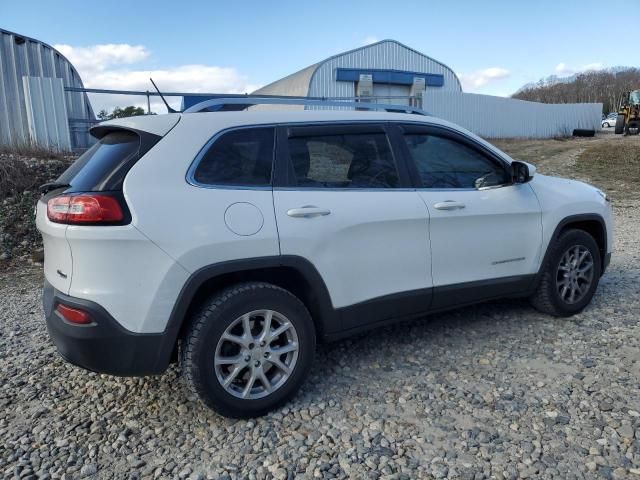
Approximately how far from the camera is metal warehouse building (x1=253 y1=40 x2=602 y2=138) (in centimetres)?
2711

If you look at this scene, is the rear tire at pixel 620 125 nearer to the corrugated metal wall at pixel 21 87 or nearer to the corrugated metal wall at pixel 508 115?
the corrugated metal wall at pixel 508 115

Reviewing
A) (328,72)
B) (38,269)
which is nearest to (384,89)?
(328,72)

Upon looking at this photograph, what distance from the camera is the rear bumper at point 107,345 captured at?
2709mm

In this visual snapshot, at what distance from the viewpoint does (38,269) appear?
22.8ft

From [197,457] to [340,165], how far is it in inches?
76.8

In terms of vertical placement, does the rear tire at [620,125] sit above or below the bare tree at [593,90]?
below

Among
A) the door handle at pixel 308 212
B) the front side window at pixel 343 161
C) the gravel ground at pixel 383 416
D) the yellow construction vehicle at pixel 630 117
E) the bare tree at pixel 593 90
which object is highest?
the bare tree at pixel 593 90

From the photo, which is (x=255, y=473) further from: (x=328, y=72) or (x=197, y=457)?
(x=328, y=72)

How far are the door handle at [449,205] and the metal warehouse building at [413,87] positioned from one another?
74.3ft

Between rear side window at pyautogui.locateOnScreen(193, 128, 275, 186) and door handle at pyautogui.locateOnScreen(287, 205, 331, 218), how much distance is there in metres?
0.23

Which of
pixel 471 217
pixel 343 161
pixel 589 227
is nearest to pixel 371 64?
pixel 589 227

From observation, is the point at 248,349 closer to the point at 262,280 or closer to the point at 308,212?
the point at 262,280

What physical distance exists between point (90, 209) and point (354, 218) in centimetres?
151

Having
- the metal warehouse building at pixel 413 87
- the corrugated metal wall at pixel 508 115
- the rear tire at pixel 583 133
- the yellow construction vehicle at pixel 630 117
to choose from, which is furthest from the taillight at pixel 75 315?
the rear tire at pixel 583 133
